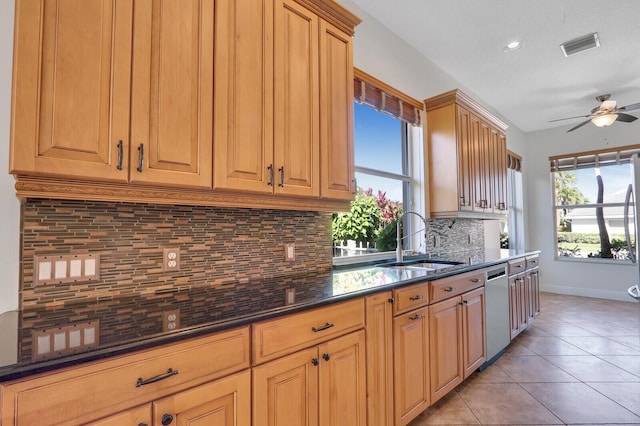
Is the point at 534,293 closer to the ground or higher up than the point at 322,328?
closer to the ground

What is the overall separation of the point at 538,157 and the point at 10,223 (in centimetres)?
733

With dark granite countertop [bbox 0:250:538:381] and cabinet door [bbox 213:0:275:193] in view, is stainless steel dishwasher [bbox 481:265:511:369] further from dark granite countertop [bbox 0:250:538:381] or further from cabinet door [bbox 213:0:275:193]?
cabinet door [bbox 213:0:275:193]

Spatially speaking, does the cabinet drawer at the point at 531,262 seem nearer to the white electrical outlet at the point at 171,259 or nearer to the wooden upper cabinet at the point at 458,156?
the wooden upper cabinet at the point at 458,156

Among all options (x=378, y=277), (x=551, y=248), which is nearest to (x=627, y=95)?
(x=551, y=248)

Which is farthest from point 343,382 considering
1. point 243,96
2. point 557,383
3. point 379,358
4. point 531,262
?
point 531,262

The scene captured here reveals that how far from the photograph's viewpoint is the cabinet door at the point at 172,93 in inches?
46.4

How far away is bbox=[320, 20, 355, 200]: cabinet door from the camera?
5.96 ft

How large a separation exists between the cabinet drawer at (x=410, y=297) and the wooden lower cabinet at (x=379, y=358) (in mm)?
50

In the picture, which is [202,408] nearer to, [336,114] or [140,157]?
[140,157]

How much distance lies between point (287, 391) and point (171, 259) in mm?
796

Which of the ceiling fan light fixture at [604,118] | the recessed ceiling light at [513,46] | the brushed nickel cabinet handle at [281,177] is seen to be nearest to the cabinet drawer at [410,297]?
the brushed nickel cabinet handle at [281,177]

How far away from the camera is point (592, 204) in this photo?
18.1 ft

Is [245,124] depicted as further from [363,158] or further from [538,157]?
[538,157]

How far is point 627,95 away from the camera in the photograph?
4.49 m
